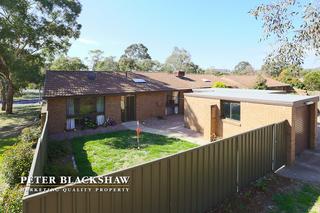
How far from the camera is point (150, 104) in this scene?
22.4 metres

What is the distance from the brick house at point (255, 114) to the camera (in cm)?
1047

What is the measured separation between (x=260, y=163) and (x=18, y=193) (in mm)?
7087

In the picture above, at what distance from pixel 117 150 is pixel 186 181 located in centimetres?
767

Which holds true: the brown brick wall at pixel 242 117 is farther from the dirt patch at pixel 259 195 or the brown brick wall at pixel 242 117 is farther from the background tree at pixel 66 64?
the background tree at pixel 66 64

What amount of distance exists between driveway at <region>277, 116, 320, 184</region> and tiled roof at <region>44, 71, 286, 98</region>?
13045mm

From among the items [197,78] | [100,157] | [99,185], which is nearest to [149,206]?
[99,185]

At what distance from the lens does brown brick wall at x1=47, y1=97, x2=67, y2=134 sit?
16844 mm

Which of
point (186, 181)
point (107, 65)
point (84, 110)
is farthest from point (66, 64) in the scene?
point (186, 181)

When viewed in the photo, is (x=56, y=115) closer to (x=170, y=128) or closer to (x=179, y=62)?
(x=170, y=128)

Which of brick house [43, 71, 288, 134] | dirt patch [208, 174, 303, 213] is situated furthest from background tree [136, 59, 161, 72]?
dirt patch [208, 174, 303, 213]

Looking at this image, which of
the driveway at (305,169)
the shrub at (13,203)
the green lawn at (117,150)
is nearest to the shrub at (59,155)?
the green lawn at (117,150)

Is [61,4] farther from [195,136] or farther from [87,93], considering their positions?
[195,136]

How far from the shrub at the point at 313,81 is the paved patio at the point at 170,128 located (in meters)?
23.1

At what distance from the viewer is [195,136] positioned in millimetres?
15953
